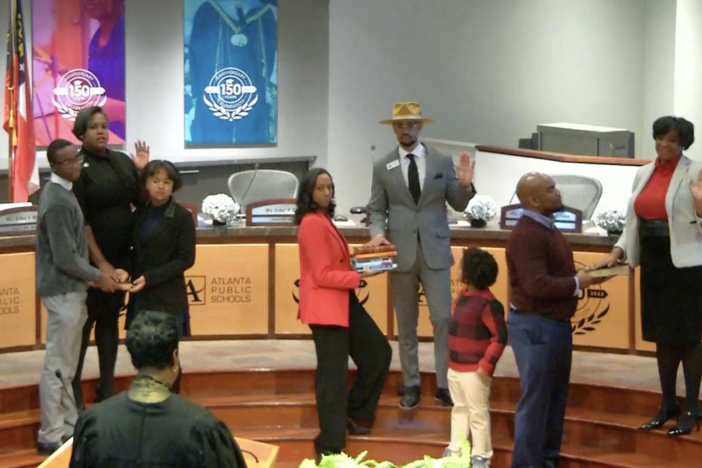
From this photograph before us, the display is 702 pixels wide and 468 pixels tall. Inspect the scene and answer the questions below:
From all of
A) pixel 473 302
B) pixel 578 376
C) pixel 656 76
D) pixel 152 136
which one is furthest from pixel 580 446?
pixel 656 76

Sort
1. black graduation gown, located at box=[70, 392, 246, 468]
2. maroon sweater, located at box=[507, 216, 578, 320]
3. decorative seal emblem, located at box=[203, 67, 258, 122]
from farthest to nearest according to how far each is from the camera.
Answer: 1. decorative seal emblem, located at box=[203, 67, 258, 122]
2. maroon sweater, located at box=[507, 216, 578, 320]
3. black graduation gown, located at box=[70, 392, 246, 468]

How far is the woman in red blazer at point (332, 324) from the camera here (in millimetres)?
5301

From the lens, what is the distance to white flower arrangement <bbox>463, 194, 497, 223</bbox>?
Result: 22.8 feet

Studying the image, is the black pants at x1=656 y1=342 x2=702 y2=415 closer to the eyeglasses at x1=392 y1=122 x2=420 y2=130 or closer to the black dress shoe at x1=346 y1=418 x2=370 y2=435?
the black dress shoe at x1=346 y1=418 x2=370 y2=435

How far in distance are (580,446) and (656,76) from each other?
8.97m

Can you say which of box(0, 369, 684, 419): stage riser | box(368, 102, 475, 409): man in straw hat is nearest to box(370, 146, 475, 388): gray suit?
box(368, 102, 475, 409): man in straw hat

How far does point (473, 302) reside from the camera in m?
5.23

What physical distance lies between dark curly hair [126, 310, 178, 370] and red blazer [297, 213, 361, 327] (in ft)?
8.35

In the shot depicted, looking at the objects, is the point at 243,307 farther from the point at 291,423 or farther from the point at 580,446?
the point at 580,446

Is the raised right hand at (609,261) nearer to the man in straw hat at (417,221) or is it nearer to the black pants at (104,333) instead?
the man in straw hat at (417,221)

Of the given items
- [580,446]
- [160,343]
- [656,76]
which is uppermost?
[656,76]

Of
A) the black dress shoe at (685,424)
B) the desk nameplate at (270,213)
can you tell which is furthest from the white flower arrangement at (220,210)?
the black dress shoe at (685,424)

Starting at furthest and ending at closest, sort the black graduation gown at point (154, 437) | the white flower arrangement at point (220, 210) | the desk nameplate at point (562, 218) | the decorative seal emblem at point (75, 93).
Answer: the decorative seal emblem at point (75, 93) < the white flower arrangement at point (220, 210) < the desk nameplate at point (562, 218) < the black graduation gown at point (154, 437)

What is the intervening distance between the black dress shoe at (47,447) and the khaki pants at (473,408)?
5.95 feet
